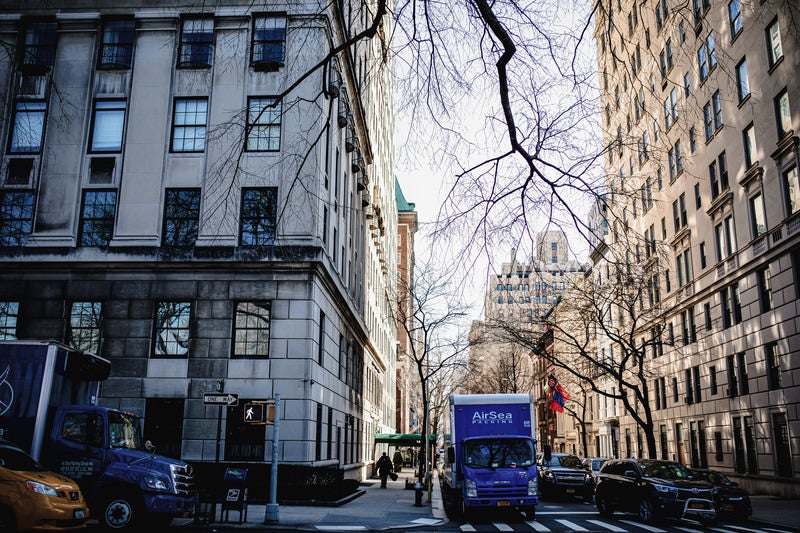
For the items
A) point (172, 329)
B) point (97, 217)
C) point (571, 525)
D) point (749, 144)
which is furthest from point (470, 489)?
point (749, 144)

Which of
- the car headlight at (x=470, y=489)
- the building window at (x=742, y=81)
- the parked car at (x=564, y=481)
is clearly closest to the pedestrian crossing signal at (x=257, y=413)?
the car headlight at (x=470, y=489)

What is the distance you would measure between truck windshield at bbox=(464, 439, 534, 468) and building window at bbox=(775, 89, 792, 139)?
63.7 feet

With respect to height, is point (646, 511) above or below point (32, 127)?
below

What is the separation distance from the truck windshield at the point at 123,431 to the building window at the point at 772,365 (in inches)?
1121

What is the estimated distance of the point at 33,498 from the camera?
472 inches

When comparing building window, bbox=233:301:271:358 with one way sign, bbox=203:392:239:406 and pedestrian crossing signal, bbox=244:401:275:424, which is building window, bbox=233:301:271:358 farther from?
pedestrian crossing signal, bbox=244:401:275:424

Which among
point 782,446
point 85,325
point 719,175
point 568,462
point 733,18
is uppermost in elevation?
point 733,18

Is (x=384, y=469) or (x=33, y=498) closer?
(x=33, y=498)

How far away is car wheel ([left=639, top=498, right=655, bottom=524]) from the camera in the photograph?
19.6 meters

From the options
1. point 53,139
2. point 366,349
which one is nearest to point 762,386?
point 366,349

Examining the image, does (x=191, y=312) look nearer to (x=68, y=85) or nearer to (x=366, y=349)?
(x=68, y=85)

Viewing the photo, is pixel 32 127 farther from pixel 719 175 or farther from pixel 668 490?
pixel 719 175

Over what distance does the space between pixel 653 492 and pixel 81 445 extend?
15.5 metres

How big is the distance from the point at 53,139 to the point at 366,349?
1058 inches
